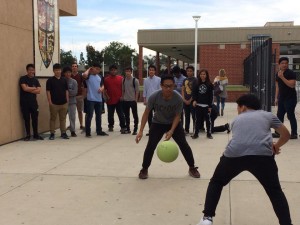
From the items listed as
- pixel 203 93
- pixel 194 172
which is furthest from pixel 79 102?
pixel 194 172

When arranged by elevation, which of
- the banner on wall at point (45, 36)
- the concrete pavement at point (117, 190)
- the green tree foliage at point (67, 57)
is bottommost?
the concrete pavement at point (117, 190)

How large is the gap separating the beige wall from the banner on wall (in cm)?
29

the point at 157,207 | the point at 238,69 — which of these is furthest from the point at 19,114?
the point at 238,69

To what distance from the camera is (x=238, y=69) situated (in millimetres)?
28453

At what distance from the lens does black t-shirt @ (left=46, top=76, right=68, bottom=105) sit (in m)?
9.88

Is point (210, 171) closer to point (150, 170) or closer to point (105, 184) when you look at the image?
point (150, 170)

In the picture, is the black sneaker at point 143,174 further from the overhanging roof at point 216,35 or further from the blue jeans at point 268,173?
the overhanging roof at point 216,35

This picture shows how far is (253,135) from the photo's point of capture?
3.84 m

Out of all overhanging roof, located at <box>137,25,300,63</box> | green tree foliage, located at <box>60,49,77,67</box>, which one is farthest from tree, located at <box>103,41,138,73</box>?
overhanging roof, located at <box>137,25,300,63</box>

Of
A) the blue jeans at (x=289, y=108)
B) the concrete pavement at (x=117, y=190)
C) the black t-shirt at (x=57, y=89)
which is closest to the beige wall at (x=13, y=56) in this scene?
the black t-shirt at (x=57, y=89)

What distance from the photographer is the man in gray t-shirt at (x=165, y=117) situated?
590 centimetres

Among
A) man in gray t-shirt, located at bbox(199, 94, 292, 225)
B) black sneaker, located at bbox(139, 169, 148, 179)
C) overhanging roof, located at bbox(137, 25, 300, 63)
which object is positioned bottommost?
black sneaker, located at bbox(139, 169, 148, 179)

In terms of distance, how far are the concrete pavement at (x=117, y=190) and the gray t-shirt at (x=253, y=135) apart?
0.94 metres

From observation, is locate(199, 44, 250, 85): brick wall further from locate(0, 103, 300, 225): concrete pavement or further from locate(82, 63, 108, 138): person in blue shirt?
locate(0, 103, 300, 225): concrete pavement
